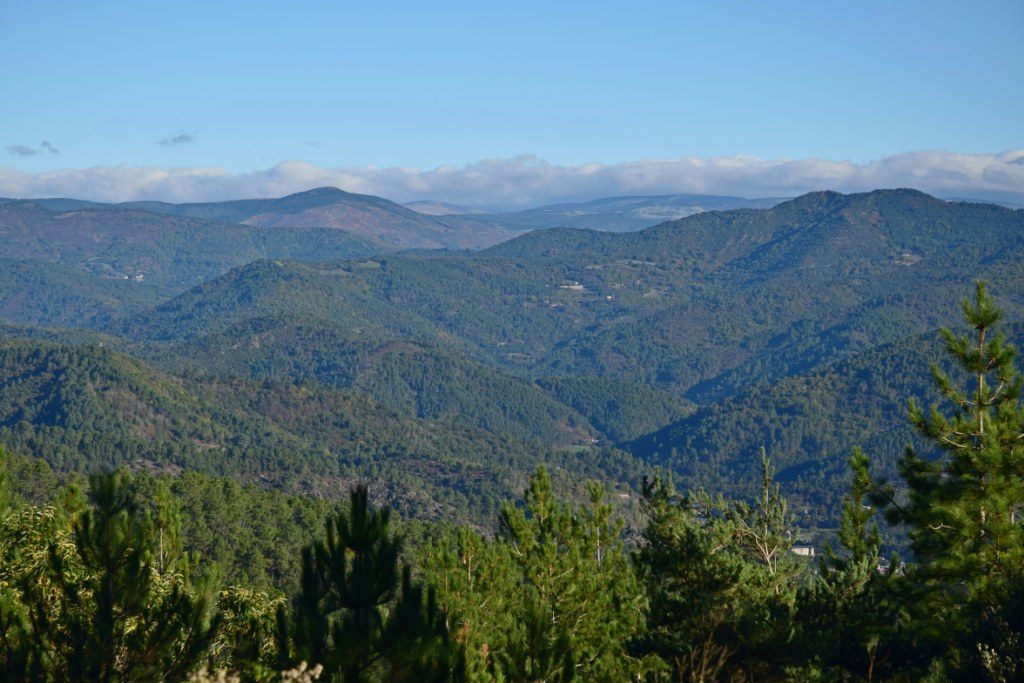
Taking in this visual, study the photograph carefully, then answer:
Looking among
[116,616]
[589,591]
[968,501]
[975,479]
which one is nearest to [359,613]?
[116,616]

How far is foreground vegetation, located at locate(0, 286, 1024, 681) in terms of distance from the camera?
68.9ft

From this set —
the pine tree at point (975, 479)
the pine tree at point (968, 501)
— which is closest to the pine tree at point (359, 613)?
the pine tree at point (968, 501)

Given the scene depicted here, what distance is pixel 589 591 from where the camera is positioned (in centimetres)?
3528

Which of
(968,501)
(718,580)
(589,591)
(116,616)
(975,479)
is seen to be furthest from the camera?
(589,591)

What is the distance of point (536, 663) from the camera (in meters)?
24.1

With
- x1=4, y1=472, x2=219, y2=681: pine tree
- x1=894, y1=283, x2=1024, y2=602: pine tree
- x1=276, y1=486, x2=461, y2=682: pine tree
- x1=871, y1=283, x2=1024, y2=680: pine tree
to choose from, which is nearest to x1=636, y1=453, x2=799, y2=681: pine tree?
x1=871, y1=283, x2=1024, y2=680: pine tree

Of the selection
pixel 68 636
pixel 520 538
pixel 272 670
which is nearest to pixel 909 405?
pixel 520 538

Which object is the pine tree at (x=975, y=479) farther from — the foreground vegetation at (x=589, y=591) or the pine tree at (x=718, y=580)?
the pine tree at (x=718, y=580)

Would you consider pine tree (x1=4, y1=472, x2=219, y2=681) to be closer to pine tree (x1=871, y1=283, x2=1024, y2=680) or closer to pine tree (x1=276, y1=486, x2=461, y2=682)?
pine tree (x1=276, y1=486, x2=461, y2=682)

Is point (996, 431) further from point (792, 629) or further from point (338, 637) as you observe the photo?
point (338, 637)

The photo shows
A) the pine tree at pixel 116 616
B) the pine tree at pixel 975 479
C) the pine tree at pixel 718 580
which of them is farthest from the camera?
the pine tree at pixel 975 479

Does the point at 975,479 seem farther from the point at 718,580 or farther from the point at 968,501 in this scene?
the point at 718,580

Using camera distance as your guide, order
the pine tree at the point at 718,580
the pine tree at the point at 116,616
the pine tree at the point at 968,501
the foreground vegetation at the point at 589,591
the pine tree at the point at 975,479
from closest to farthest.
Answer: the foreground vegetation at the point at 589,591, the pine tree at the point at 116,616, the pine tree at the point at 718,580, the pine tree at the point at 968,501, the pine tree at the point at 975,479

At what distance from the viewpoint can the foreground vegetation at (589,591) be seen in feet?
68.9
